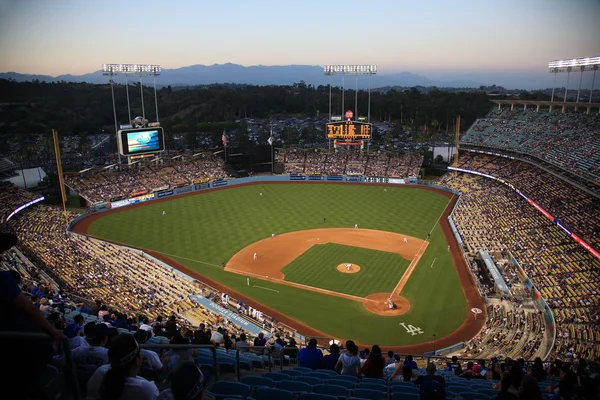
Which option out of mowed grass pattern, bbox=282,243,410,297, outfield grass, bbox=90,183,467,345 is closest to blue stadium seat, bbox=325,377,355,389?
outfield grass, bbox=90,183,467,345

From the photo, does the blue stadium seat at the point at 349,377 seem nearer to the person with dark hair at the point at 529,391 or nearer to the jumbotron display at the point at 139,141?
the person with dark hair at the point at 529,391

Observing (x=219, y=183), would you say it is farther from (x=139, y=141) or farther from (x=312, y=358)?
(x=312, y=358)

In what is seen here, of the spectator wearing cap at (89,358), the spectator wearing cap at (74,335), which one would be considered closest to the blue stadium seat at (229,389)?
the spectator wearing cap at (89,358)

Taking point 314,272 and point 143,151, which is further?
point 143,151

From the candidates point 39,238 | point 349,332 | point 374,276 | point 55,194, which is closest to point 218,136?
point 55,194

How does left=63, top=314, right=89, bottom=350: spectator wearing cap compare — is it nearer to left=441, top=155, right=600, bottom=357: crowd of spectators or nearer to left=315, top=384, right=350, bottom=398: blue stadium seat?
left=315, top=384, right=350, bottom=398: blue stadium seat

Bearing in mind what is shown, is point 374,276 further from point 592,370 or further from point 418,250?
point 592,370
